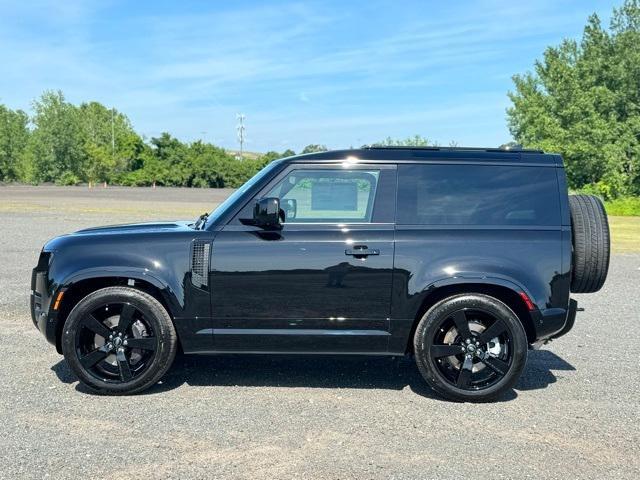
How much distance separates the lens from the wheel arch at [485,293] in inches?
179

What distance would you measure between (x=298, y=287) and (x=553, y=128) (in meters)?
39.9

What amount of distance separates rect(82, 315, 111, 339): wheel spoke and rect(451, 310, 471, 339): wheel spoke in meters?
2.71

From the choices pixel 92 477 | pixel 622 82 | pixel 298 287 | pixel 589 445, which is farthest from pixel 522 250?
pixel 622 82

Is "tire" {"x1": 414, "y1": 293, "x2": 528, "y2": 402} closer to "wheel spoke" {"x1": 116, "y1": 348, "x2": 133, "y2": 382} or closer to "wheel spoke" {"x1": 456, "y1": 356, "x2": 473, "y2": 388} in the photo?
"wheel spoke" {"x1": 456, "y1": 356, "x2": 473, "y2": 388}

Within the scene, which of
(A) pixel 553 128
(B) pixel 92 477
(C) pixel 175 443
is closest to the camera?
(B) pixel 92 477

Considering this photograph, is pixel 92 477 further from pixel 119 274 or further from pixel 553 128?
pixel 553 128

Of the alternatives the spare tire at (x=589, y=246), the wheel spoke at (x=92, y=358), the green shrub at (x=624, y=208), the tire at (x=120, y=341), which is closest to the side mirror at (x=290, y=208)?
the tire at (x=120, y=341)

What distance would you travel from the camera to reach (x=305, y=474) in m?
3.33

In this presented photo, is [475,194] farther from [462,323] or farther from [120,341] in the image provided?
[120,341]

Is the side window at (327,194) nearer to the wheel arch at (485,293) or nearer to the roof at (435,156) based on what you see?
the roof at (435,156)

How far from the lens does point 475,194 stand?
4691mm

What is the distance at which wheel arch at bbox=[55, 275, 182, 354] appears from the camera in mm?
4551

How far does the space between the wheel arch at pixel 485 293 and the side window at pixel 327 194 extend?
815mm

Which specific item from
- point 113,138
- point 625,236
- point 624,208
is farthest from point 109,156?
point 625,236
